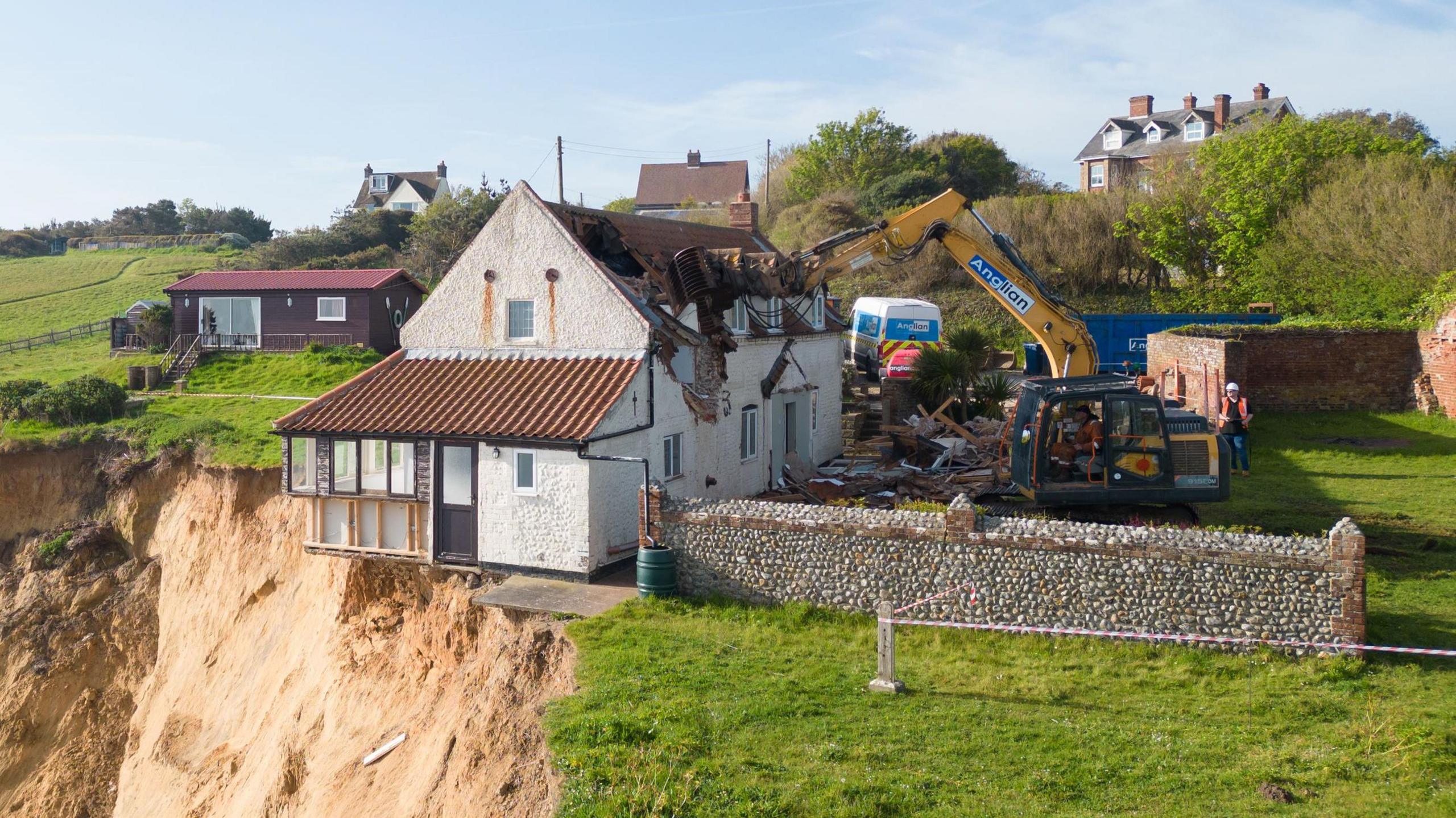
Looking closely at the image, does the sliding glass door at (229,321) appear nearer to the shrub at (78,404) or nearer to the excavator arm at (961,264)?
the shrub at (78,404)

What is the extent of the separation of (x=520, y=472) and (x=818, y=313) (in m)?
11.4

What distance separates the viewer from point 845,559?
14.9 m

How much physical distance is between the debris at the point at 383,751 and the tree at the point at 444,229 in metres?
40.7

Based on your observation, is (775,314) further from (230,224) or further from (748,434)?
(230,224)

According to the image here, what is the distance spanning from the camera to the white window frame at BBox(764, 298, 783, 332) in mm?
24016

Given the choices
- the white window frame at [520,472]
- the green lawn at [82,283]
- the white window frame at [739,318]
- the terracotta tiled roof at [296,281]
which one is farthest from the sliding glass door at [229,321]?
the white window frame at [520,472]

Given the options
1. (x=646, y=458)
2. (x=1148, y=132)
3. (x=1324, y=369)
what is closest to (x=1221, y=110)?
(x=1148, y=132)

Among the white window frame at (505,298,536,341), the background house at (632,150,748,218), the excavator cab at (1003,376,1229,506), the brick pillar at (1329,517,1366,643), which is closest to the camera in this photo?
the brick pillar at (1329,517,1366,643)

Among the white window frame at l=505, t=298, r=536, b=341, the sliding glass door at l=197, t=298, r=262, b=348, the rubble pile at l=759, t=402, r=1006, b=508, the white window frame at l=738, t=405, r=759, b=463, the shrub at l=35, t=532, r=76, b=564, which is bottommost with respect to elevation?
the shrub at l=35, t=532, r=76, b=564

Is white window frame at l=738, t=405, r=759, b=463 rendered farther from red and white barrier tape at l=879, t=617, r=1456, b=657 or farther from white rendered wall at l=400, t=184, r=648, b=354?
red and white barrier tape at l=879, t=617, r=1456, b=657

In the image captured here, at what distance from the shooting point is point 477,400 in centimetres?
1803

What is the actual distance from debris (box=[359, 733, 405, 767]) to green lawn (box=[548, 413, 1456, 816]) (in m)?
3.13

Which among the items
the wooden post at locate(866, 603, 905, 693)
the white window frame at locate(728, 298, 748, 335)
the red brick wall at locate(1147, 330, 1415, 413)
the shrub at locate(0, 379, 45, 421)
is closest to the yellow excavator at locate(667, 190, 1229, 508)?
the white window frame at locate(728, 298, 748, 335)

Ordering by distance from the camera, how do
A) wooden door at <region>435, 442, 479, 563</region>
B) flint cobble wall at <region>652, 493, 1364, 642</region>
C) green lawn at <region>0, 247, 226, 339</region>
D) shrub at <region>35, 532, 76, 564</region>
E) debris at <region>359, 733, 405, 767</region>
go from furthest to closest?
green lawn at <region>0, 247, 226, 339</region> → shrub at <region>35, 532, 76, 564</region> → wooden door at <region>435, 442, 479, 563</region> → debris at <region>359, 733, 405, 767</region> → flint cobble wall at <region>652, 493, 1364, 642</region>
